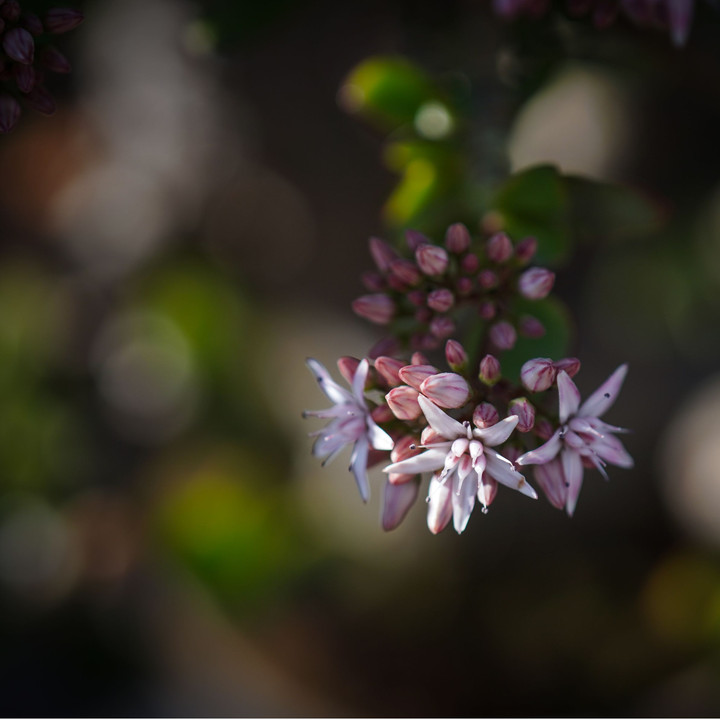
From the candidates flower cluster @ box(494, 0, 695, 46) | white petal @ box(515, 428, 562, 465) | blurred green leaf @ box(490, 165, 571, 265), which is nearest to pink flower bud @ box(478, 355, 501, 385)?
white petal @ box(515, 428, 562, 465)

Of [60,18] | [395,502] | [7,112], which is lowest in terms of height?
[395,502]

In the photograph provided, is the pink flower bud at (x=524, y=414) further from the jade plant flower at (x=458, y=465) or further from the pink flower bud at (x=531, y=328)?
the pink flower bud at (x=531, y=328)

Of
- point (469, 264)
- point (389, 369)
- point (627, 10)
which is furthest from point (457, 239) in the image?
point (627, 10)

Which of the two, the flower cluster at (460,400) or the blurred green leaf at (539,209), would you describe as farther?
the blurred green leaf at (539,209)

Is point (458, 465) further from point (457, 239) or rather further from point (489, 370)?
point (457, 239)

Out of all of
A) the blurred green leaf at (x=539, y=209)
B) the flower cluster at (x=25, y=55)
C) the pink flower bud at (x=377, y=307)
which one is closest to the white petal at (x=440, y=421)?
the pink flower bud at (x=377, y=307)

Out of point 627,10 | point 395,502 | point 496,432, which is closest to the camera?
point 496,432
